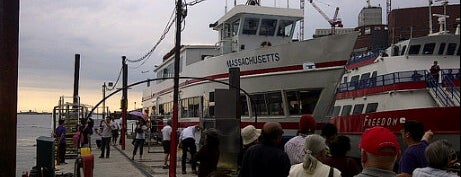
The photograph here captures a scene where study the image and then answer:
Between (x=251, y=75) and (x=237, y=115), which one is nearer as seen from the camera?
(x=237, y=115)

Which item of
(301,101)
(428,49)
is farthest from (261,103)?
(428,49)

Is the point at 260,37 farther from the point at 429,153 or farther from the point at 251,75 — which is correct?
the point at 429,153

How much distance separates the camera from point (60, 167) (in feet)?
64.5

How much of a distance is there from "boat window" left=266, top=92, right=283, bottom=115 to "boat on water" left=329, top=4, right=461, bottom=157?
2.25 meters

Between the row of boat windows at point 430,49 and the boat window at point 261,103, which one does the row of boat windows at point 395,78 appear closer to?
the row of boat windows at point 430,49

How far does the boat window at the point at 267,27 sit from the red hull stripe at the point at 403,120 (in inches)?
368

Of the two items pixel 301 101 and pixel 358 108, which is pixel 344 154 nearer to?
pixel 358 108

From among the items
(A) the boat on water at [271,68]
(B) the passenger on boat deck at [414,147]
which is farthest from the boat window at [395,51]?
(B) the passenger on boat deck at [414,147]

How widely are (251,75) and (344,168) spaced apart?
17.0 meters

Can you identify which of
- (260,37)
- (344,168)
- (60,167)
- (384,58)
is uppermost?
(260,37)

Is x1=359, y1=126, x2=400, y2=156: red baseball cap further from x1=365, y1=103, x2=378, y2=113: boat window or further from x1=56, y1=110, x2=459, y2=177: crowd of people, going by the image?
x1=365, y1=103, x2=378, y2=113: boat window

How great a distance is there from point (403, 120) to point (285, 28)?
42.0 feet

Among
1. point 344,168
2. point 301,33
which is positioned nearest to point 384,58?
point 301,33

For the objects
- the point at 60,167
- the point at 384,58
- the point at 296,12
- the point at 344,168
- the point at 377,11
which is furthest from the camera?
the point at 377,11
